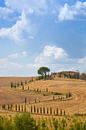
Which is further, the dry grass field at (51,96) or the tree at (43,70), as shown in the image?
the tree at (43,70)

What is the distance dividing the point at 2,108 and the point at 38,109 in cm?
477

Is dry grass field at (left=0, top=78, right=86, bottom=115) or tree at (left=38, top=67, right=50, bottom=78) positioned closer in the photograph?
dry grass field at (left=0, top=78, right=86, bottom=115)

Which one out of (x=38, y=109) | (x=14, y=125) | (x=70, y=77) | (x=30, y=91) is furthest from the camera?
(x=70, y=77)

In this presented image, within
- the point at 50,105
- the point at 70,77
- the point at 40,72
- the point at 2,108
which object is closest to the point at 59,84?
the point at 70,77

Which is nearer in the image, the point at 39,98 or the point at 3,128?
the point at 3,128

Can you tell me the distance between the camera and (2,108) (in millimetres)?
61125

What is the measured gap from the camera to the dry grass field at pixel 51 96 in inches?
2571

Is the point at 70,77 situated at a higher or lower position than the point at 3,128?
higher

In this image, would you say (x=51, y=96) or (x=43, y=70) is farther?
(x=43, y=70)

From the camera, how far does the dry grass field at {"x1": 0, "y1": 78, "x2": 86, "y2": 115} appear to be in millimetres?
65312

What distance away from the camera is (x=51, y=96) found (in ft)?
260

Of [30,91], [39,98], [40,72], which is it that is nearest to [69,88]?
[30,91]

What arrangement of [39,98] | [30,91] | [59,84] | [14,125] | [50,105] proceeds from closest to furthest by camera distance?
[14,125]
[50,105]
[39,98]
[30,91]
[59,84]

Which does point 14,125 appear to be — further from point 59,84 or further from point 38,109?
point 59,84
